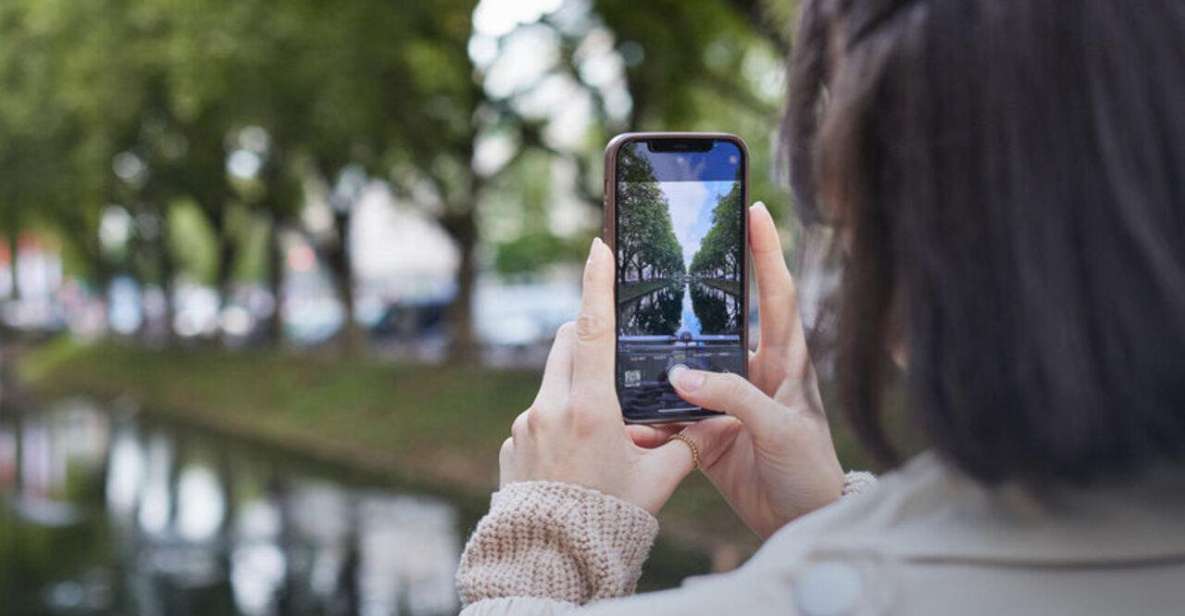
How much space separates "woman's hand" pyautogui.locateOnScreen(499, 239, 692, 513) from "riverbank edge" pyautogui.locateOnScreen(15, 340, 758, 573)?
20 centimetres

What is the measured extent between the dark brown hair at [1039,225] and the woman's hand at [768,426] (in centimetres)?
45

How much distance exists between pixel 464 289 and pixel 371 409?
2.29 m

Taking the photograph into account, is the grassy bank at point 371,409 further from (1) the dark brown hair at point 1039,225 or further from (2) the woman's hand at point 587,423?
(1) the dark brown hair at point 1039,225

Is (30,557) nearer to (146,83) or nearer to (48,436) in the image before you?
(146,83)

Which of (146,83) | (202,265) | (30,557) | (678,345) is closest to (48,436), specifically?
(146,83)

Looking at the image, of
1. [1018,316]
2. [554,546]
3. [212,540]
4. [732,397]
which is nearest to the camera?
[1018,316]

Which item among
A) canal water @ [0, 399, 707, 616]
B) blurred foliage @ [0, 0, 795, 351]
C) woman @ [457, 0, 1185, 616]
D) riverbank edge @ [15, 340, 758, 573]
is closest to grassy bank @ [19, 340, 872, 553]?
riverbank edge @ [15, 340, 758, 573]

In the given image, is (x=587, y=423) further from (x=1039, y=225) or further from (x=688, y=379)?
(x=1039, y=225)

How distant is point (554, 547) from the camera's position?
1409 millimetres

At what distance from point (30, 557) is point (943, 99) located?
14.0 m

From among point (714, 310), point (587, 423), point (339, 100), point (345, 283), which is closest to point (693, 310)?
point (714, 310)

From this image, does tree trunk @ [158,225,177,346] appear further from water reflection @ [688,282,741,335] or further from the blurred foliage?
water reflection @ [688,282,741,335]

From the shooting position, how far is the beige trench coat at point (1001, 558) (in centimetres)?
99

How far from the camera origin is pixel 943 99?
3.38 ft
